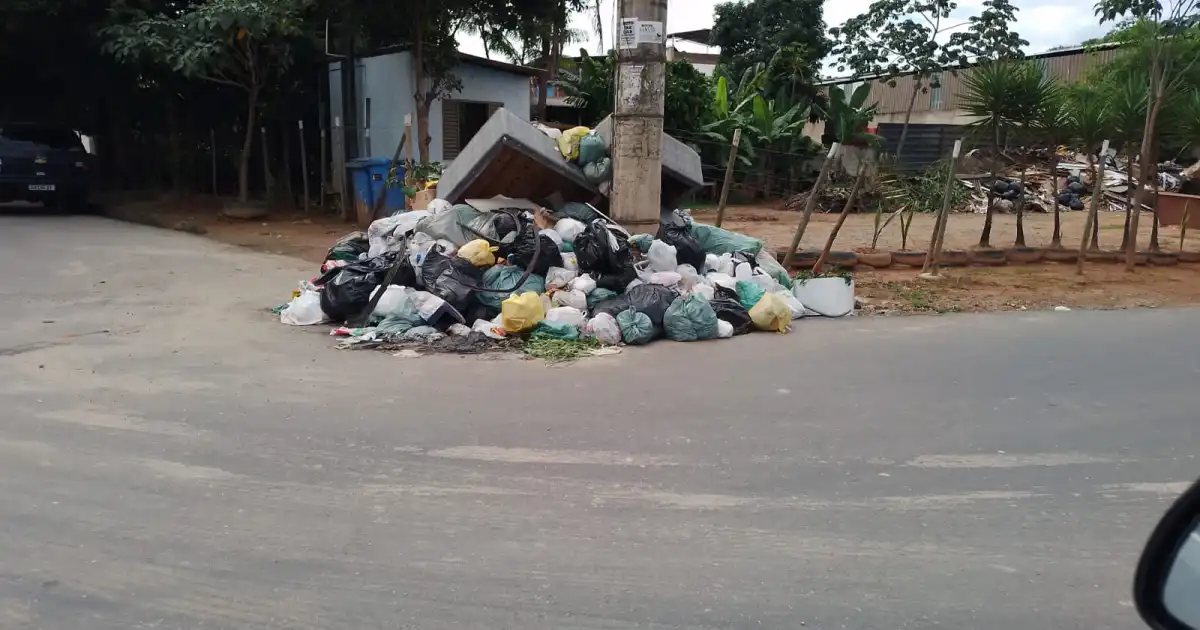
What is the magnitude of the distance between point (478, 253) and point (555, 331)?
1.32 metres

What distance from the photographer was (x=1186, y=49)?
Result: 12.6 m

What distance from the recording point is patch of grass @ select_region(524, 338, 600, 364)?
737cm

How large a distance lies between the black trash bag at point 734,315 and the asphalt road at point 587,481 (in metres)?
0.36

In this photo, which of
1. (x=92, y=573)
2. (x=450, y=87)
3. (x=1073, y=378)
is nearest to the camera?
(x=92, y=573)

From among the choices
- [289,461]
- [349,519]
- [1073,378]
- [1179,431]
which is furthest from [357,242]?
[1179,431]

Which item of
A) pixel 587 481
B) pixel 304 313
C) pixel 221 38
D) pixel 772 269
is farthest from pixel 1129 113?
pixel 221 38

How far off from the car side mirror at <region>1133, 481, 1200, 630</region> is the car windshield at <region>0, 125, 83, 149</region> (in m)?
20.5

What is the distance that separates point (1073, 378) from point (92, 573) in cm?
624

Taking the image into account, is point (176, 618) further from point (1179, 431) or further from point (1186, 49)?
point (1186, 49)

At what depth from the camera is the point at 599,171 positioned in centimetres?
990

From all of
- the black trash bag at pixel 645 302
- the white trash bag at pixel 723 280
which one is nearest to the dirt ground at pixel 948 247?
the white trash bag at pixel 723 280

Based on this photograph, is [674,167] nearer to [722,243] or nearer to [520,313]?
[722,243]

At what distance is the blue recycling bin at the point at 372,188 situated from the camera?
16125mm

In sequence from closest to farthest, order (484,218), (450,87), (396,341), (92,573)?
(92,573), (396,341), (484,218), (450,87)
